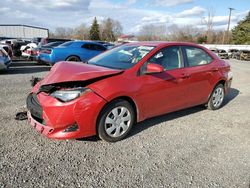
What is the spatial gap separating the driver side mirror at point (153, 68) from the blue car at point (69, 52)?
7.66 metres

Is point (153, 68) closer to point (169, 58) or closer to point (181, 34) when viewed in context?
point (169, 58)

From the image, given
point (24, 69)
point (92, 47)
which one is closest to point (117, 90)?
point (92, 47)

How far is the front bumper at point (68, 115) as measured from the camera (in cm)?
341

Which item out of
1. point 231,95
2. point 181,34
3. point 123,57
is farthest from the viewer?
point 181,34

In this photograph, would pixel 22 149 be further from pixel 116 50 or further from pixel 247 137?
pixel 247 137

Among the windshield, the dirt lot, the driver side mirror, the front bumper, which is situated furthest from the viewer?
the windshield

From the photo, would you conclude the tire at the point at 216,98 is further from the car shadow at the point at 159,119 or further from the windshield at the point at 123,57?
the windshield at the point at 123,57

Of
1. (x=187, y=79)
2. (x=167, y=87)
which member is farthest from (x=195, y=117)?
(x=167, y=87)

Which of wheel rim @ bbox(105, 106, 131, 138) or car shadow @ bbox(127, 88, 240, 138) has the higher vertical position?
wheel rim @ bbox(105, 106, 131, 138)

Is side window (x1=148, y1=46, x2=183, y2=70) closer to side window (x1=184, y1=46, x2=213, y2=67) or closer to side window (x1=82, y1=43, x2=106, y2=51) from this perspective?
side window (x1=184, y1=46, x2=213, y2=67)

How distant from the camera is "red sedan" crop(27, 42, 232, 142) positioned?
11.4ft

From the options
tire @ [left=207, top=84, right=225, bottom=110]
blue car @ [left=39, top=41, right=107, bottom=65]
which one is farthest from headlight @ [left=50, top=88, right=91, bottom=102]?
blue car @ [left=39, top=41, right=107, bottom=65]

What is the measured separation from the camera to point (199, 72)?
511cm

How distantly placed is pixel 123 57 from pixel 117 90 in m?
1.10
